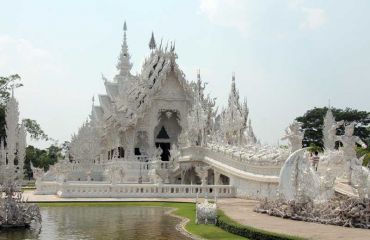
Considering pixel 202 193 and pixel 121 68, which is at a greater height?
pixel 121 68

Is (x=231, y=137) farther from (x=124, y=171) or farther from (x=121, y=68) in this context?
(x=121, y=68)

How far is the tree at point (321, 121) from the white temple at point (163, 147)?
51.4 feet

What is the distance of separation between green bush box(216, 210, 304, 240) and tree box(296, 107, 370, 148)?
37.9m

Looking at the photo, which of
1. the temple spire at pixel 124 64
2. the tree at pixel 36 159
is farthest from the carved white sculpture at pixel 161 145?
the tree at pixel 36 159

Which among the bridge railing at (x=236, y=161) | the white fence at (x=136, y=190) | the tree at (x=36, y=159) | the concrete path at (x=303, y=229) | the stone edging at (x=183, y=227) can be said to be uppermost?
the tree at (x=36, y=159)

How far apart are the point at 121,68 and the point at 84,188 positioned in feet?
86.6

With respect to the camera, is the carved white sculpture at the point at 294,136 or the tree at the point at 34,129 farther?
the tree at the point at 34,129

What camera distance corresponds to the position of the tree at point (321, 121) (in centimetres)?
5050

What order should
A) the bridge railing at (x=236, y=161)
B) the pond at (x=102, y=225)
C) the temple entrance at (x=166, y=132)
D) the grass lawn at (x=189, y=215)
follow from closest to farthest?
the grass lawn at (x=189, y=215) < the pond at (x=102, y=225) < the bridge railing at (x=236, y=161) < the temple entrance at (x=166, y=132)

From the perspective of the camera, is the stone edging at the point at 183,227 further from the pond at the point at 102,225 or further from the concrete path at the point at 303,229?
the concrete path at the point at 303,229

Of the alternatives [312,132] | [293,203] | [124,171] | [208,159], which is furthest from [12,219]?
[312,132]

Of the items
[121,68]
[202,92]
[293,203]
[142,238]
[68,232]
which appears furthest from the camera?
[121,68]

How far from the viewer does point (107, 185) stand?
24.8 m

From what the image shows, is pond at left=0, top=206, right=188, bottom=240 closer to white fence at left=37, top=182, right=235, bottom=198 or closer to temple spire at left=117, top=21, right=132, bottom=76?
white fence at left=37, top=182, right=235, bottom=198
